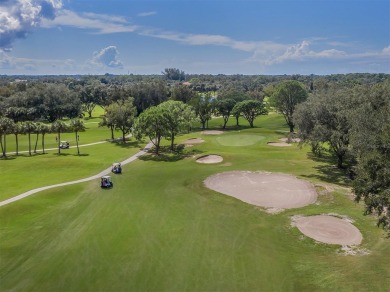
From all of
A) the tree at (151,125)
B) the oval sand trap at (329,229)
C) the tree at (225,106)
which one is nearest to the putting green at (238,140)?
the tree at (151,125)

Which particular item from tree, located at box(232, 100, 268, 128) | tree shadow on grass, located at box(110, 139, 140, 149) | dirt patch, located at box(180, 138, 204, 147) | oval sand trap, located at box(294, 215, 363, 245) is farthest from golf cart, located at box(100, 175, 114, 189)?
tree, located at box(232, 100, 268, 128)

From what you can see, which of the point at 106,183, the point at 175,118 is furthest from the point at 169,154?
the point at 106,183

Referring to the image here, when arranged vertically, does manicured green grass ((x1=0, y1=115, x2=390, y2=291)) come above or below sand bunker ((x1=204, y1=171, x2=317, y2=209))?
below

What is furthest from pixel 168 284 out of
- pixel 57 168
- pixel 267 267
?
pixel 57 168

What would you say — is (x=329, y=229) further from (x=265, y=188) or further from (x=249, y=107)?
(x=249, y=107)

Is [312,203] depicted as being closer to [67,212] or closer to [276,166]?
[276,166]

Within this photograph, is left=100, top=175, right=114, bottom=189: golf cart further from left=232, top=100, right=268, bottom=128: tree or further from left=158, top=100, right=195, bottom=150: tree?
left=232, top=100, right=268, bottom=128: tree
